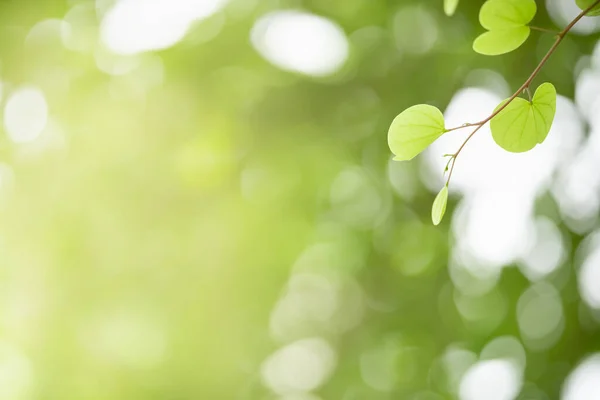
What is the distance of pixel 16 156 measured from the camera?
4.36ft

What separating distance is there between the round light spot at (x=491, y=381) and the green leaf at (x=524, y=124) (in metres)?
1.03

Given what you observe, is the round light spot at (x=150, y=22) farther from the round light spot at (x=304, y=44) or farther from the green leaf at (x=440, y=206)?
the green leaf at (x=440, y=206)

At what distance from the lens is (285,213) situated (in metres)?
1.25

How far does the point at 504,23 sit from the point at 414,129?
0.24 feet

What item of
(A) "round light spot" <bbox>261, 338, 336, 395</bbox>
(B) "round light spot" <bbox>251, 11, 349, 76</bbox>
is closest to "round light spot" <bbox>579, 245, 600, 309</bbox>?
(A) "round light spot" <bbox>261, 338, 336, 395</bbox>

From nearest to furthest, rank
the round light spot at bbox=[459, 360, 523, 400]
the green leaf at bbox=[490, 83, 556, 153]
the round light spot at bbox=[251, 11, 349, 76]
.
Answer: the green leaf at bbox=[490, 83, 556, 153]
the round light spot at bbox=[459, 360, 523, 400]
the round light spot at bbox=[251, 11, 349, 76]

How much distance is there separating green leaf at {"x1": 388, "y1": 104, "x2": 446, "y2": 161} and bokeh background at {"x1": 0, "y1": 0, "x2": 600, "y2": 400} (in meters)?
0.95

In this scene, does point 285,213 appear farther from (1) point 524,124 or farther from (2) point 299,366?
(1) point 524,124

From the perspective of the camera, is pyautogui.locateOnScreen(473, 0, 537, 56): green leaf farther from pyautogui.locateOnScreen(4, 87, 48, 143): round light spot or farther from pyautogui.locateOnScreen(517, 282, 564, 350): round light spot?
pyautogui.locateOnScreen(4, 87, 48, 143): round light spot

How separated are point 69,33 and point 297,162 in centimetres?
70

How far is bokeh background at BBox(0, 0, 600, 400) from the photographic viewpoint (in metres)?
1.17

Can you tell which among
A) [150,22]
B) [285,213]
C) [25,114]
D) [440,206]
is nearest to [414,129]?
[440,206]

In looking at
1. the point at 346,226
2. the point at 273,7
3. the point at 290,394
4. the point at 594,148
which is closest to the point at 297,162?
the point at 346,226

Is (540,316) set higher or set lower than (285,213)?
lower
